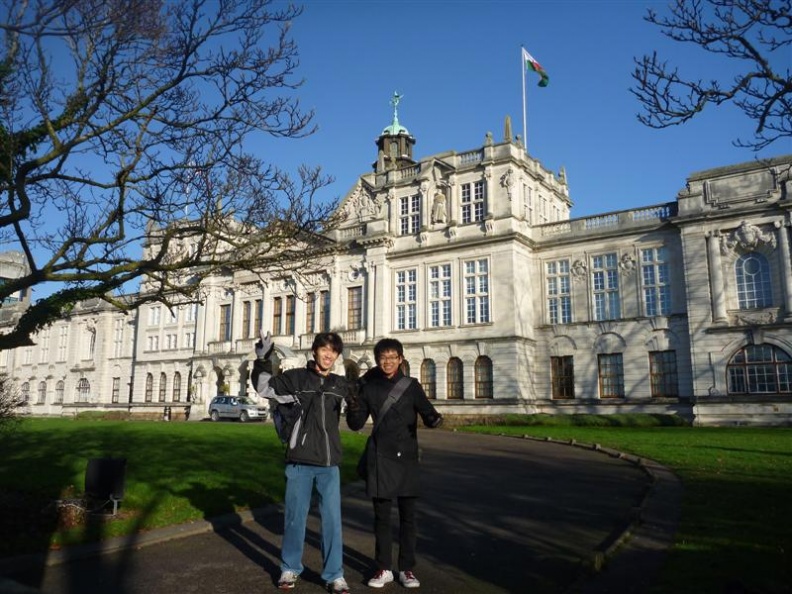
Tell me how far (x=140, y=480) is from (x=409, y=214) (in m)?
32.3

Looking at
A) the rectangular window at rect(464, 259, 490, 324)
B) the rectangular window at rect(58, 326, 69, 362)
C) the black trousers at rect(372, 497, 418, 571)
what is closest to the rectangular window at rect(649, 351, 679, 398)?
the rectangular window at rect(464, 259, 490, 324)

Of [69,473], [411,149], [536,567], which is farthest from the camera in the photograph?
[411,149]

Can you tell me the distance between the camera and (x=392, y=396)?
6328 mm

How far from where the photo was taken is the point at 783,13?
8.28 m

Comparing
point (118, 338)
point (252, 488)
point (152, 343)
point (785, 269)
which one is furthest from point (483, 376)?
point (118, 338)

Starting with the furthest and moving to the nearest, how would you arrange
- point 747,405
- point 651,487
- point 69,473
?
point 747,405
point 69,473
point 651,487

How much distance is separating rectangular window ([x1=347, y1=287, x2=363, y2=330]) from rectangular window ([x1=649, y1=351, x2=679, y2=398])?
58.3 feet

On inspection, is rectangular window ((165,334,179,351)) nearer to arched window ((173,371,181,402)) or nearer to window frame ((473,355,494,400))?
arched window ((173,371,181,402))

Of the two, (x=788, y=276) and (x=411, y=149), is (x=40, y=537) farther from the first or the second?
(x=411, y=149)

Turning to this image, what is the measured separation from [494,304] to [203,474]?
26671 millimetres

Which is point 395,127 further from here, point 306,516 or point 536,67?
point 306,516

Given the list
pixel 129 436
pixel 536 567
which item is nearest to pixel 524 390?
pixel 129 436

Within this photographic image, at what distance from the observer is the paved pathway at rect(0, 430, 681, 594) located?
5965 millimetres

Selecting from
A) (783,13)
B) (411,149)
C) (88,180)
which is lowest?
(88,180)
